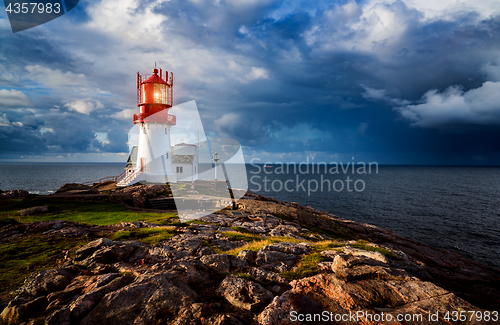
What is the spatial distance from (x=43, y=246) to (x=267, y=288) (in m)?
11.3

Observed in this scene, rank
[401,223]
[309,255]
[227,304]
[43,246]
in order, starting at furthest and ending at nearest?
[401,223] → [43,246] → [309,255] → [227,304]

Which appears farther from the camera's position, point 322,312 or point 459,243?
point 459,243

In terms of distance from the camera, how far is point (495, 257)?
28.3 metres

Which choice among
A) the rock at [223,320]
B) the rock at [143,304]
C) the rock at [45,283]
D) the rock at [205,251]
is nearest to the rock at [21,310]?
the rock at [45,283]

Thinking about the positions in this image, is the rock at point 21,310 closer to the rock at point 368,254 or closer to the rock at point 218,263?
the rock at point 218,263

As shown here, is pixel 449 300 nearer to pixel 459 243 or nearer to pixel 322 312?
pixel 322 312

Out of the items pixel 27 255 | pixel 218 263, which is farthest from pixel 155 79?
pixel 218 263

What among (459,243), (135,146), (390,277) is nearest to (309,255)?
(390,277)

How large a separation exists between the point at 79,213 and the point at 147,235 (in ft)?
36.4

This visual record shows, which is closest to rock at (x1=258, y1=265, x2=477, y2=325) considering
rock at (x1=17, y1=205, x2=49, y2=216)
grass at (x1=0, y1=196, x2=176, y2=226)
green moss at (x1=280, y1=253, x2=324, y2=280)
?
green moss at (x1=280, y1=253, x2=324, y2=280)

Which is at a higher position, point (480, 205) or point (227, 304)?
point (227, 304)

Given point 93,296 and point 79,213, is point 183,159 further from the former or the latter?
point 93,296

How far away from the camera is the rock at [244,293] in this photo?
611 cm

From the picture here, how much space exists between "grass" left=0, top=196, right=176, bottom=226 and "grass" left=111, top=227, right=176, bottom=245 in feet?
11.4
